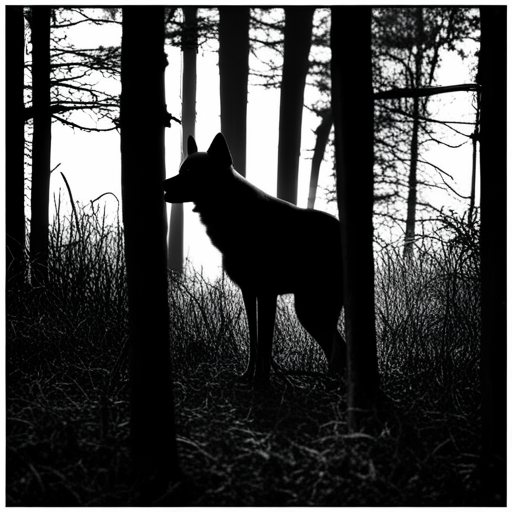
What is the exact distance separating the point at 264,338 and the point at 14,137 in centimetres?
260

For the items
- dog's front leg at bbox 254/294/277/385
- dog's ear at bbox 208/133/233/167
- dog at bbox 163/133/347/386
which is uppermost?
dog's ear at bbox 208/133/233/167

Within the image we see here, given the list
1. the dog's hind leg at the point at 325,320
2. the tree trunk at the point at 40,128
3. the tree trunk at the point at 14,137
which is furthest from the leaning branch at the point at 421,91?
the tree trunk at the point at 40,128

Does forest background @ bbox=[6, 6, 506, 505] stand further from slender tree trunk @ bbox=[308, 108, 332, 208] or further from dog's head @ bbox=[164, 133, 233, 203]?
slender tree trunk @ bbox=[308, 108, 332, 208]

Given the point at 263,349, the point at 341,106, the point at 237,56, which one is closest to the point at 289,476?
the point at 263,349

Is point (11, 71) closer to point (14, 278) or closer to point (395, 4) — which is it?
point (14, 278)

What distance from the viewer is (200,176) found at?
3.65 metres

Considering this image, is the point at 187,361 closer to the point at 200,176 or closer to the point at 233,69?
the point at 200,176

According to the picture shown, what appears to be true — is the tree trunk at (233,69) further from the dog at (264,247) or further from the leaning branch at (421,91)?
the leaning branch at (421,91)

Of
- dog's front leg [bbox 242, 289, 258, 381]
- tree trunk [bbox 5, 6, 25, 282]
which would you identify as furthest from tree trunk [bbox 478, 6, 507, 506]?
tree trunk [bbox 5, 6, 25, 282]

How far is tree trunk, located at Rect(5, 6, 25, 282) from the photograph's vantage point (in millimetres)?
4426

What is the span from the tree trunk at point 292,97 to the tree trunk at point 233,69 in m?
0.66

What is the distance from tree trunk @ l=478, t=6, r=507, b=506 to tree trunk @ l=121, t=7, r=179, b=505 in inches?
54.9

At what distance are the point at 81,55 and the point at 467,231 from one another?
4.13 metres

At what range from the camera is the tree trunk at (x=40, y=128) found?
4.95m
